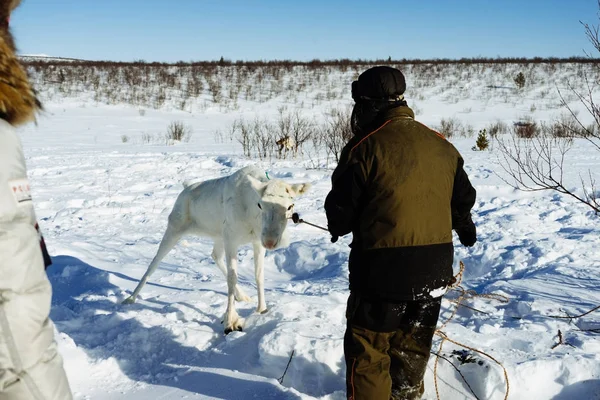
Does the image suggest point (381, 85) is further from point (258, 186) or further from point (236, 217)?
point (236, 217)

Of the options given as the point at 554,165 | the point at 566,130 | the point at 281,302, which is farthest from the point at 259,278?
the point at 566,130

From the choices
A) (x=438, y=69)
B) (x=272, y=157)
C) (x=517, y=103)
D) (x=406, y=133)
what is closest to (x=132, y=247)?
(x=406, y=133)

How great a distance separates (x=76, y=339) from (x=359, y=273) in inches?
114

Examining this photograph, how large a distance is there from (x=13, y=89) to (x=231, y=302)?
10.5 ft

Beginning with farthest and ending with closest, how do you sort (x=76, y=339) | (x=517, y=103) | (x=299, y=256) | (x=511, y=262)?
(x=517, y=103)
(x=299, y=256)
(x=511, y=262)
(x=76, y=339)

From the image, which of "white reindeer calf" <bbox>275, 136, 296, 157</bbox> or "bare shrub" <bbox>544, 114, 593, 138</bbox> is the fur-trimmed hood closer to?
"bare shrub" <bbox>544, 114, 593, 138</bbox>

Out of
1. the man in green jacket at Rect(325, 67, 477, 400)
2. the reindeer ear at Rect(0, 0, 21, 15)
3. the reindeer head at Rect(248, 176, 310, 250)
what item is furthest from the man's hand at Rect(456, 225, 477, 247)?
the reindeer ear at Rect(0, 0, 21, 15)

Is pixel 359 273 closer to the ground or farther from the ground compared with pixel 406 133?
closer to the ground

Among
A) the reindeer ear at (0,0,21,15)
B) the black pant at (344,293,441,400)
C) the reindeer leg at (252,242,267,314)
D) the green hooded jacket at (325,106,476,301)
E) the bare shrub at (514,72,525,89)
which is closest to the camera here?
the reindeer ear at (0,0,21,15)

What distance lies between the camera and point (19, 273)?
4.25ft

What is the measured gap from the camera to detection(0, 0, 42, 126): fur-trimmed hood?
133 cm

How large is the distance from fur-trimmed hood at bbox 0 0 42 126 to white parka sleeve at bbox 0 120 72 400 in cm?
5

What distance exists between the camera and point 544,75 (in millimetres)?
34531

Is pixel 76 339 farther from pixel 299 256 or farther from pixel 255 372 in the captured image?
pixel 299 256
